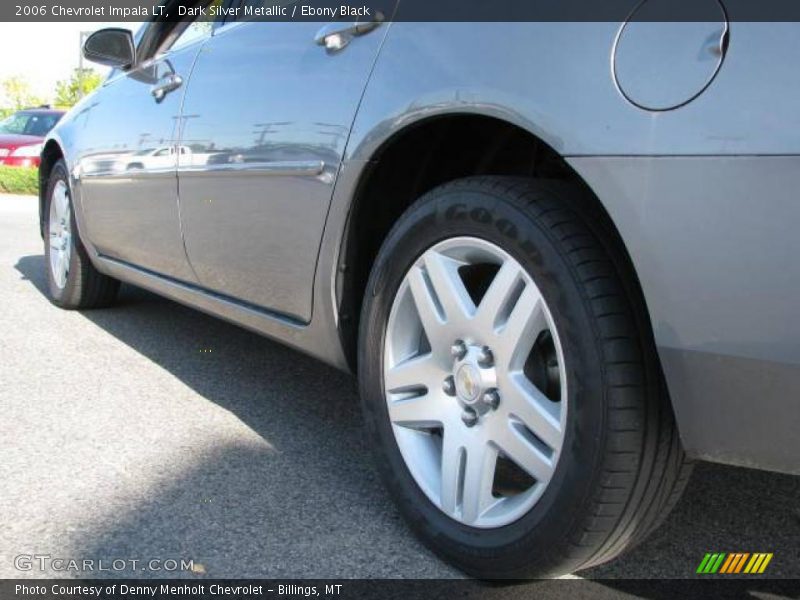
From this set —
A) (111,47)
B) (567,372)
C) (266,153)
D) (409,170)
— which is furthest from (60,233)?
(567,372)

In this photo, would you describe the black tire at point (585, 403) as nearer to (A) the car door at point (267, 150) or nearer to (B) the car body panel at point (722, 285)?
(B) the car body panel at point (722, 285)

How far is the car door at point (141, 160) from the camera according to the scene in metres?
3.10

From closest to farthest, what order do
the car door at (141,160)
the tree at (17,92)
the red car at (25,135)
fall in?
1. the car door at (141,160)
2. the red car at (25,135)
3. the tree at (17,92)

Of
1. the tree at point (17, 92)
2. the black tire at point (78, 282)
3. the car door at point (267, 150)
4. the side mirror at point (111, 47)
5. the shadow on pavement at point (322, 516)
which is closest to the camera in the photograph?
the shadow on pavement at point (322, 516)

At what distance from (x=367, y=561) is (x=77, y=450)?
1.09 m

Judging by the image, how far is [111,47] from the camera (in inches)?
149

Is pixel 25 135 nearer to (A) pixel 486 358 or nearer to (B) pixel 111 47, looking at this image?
(B) pixel 111 47

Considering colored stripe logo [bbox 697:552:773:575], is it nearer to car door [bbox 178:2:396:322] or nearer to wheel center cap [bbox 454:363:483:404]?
wheel center cap [bbox 454:363:483:404]

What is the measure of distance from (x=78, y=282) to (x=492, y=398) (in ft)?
10.5

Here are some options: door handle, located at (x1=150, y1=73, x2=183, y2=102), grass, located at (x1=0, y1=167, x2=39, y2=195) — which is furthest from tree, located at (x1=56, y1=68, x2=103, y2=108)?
door handle, located at (x1=150, y1=73, x2=183, y2=102)

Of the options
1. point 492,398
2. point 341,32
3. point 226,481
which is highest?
point 341,32

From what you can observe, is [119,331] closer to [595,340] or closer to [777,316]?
[595,340]

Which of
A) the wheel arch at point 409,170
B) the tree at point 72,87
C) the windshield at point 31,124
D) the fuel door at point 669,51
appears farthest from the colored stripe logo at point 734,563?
the tree at point 72,87

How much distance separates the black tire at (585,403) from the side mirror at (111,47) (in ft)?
8.20
